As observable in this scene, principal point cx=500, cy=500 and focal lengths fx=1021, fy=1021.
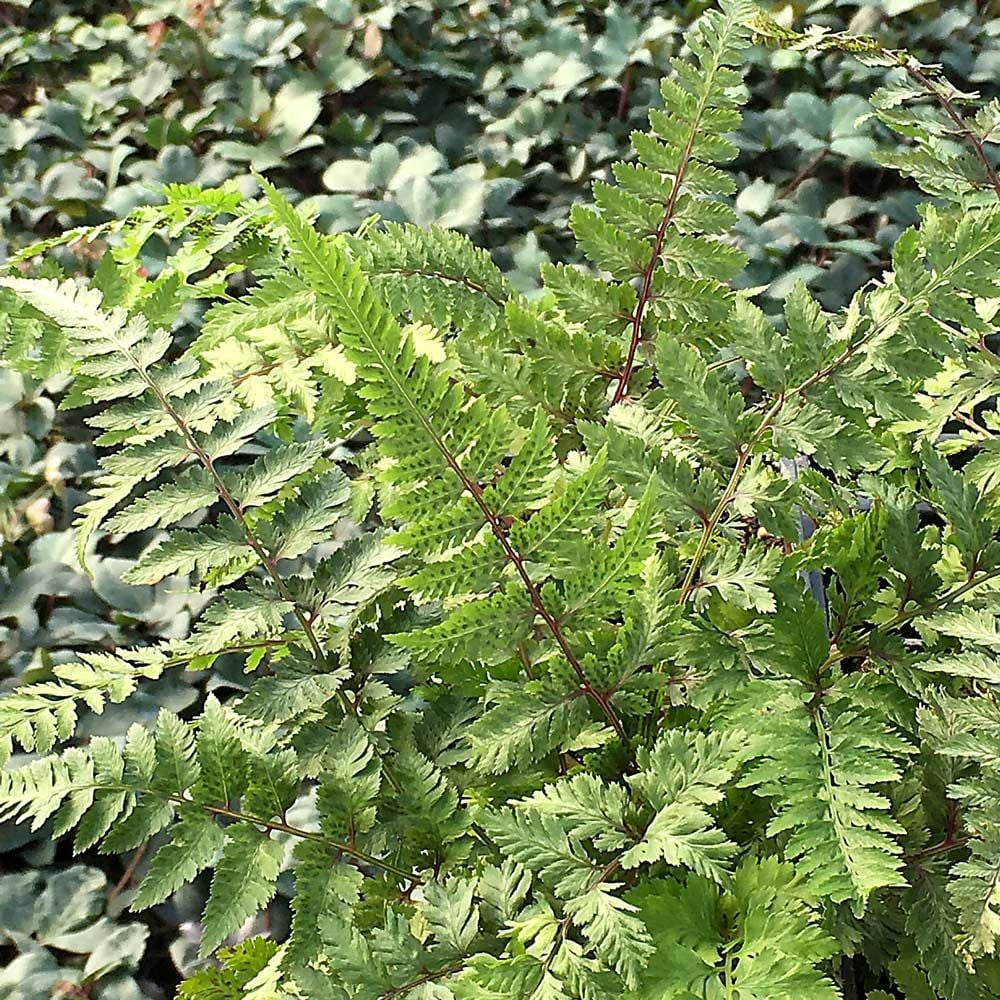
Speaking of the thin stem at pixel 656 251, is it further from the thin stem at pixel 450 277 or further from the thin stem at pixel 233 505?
the thin stem at pixel 233 505

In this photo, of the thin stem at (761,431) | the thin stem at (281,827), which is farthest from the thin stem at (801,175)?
the thin stem at (281,827)

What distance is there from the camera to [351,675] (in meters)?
0.46

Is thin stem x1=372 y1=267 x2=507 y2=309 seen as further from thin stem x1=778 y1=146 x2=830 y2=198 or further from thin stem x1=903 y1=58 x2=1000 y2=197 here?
thin stem x1=778 y1=146 x2=830 y2=198

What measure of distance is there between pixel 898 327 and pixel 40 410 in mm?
1039

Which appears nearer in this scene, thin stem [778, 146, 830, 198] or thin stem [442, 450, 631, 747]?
thin stem [442, 450, 631, 747]

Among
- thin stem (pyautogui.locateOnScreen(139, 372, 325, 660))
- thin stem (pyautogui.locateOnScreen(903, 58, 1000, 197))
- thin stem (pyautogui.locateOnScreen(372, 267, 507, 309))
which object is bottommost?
thin stem (pyautogui.locateOnScreen(139, 372, 325, 660))

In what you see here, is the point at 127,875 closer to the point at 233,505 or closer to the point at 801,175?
the point at 233,505

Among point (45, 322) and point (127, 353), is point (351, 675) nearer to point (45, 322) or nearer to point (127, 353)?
point (127, 353)

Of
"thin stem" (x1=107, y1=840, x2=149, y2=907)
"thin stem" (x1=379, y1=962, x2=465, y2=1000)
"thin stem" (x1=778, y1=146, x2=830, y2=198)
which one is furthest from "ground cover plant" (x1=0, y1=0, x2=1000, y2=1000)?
"thin stem" (x1=778, y1=146, x2=830, y2=198)

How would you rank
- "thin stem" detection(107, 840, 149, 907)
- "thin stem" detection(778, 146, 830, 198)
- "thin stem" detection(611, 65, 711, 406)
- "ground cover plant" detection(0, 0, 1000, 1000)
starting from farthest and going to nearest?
1. "thin stem" detection(778, 146, 830, 198)
2. "thin stem" detection(107, 840, 149, 907)
3. "thin stem" detection(611, 65, 711, 406)
4. "ground cover plant" detection(0, 0, 1000, 1000)

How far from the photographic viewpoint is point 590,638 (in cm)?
46

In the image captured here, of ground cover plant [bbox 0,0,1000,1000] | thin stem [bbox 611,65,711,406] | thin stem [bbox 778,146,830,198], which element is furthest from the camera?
thin stem [bbox 778,146,830,198]

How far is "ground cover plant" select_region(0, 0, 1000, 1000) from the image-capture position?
39 centimetres

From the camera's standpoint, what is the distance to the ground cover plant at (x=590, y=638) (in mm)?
385
